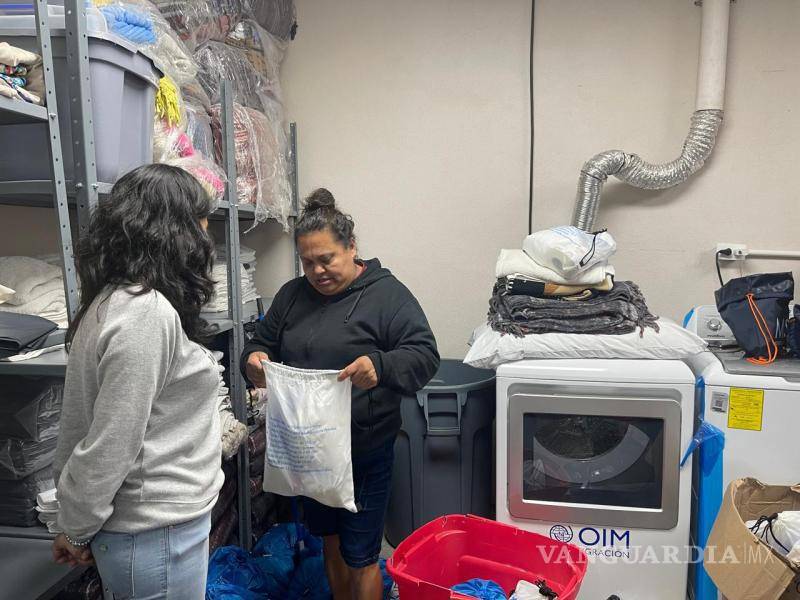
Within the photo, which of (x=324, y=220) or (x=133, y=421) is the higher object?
(x=324, y=220)

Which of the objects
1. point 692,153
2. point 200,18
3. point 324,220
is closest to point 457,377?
point 324,220

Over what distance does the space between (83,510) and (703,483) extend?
1.75 meters

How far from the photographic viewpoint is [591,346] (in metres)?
1.88

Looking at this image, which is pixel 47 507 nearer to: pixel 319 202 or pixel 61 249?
pixel 61 249

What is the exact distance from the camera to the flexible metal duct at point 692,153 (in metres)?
2.24

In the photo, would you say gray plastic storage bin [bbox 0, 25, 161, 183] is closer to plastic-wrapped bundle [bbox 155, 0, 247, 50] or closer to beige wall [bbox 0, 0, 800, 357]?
plastic-wrapped bundle [bbox 155, 0, 247, 50]

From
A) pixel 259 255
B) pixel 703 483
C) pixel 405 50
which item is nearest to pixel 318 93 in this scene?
pixel 405 50

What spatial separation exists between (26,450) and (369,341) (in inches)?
36.6

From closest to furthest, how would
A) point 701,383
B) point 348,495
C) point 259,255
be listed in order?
point 348,495 < point 701,383 < point 259,255

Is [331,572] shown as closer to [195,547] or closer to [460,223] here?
[195,547]

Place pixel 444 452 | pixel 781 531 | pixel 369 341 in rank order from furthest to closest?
pixel 444 452
pixel 369 341
pixel 781 531

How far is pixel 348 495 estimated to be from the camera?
1527 millimetres

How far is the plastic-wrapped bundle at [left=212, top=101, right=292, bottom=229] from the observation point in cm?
213

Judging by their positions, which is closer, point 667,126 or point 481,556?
point 481,556
